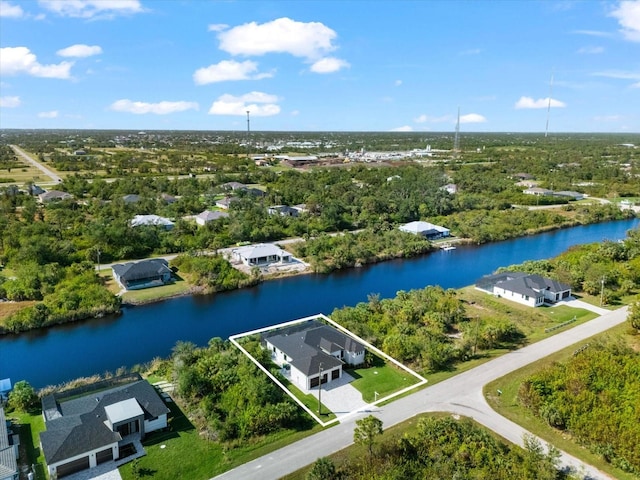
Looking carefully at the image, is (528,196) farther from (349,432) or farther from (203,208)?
(349,432)

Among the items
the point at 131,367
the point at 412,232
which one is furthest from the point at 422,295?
the point at 412,232

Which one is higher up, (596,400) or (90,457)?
(596,400)

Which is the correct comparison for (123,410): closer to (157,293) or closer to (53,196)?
(157,293)

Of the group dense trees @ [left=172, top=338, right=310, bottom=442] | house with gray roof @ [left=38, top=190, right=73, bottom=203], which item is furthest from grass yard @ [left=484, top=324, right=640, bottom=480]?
house with gray roof @ [left=38, top=190, right=73, bottom=203]

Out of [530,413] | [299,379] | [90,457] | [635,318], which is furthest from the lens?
[635,318]

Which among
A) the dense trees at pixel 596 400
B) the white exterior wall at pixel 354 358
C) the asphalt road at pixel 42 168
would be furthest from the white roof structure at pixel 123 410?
the asphalt road at pixel 42 168

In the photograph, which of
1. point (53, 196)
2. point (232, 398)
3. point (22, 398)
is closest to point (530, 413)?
point (232, 398)
